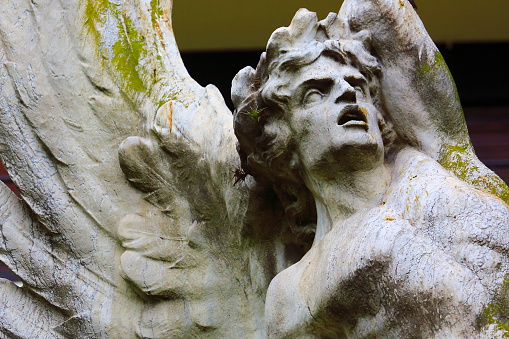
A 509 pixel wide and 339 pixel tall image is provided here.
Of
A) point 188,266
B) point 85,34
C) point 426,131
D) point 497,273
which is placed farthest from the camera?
point 85,34

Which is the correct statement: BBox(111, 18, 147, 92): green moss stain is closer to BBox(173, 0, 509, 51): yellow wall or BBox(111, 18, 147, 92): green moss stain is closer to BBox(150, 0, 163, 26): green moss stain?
BBox(150, 0, 163, 26): green moss stain

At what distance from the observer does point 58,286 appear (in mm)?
3027

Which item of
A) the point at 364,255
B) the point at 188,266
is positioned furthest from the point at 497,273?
the point at 188,266

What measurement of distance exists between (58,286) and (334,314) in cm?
76

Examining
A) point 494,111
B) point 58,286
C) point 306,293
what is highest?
point 306,293

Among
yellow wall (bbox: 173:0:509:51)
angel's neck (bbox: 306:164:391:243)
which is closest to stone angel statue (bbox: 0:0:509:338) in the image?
angel's neck (bbox: 306:164:391:243)

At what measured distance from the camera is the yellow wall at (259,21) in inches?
171

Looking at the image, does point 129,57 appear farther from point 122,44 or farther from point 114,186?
point 114,186

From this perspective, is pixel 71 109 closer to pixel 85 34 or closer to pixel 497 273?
pixel 85 34

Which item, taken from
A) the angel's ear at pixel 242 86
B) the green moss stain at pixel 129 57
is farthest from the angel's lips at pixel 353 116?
the green moss stain at pixel 129 57

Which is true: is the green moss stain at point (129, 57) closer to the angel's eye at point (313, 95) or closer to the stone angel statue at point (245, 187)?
the stone angel statue at point (245, 187)

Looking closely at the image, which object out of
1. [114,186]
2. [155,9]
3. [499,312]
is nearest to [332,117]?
[499,312]

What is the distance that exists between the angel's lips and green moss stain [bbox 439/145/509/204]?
0.23 m

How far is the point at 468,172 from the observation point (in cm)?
269
